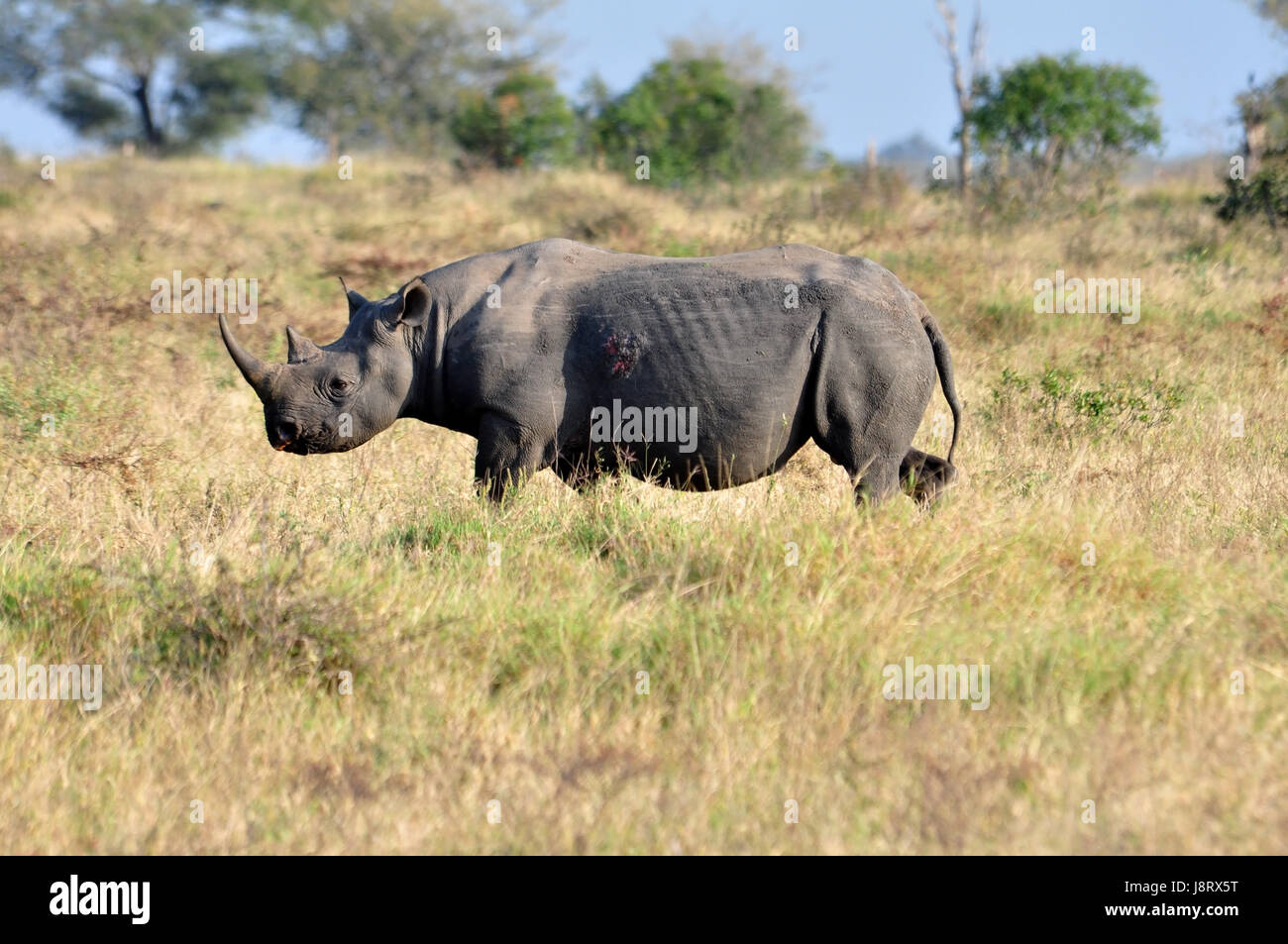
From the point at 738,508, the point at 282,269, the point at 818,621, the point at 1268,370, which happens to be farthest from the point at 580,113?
the point at 818,621

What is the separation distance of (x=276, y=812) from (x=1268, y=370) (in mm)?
8684

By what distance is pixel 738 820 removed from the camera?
171 inches

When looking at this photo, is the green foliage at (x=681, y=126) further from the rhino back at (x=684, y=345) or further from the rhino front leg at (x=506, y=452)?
the rhino front leg at (x=506, y=452)

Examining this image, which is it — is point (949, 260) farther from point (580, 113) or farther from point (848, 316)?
point (580, 113)

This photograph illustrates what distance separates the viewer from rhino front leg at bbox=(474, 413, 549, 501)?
689cm

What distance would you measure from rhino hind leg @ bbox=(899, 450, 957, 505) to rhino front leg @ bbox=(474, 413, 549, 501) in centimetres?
186

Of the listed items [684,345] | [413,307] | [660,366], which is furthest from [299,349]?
[684,345]

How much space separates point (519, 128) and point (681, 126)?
9.99ft

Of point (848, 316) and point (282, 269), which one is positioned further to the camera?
point (282, 269)

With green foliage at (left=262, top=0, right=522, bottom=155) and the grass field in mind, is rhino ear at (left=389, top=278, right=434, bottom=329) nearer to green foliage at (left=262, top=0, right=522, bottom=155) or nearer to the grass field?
the grass field

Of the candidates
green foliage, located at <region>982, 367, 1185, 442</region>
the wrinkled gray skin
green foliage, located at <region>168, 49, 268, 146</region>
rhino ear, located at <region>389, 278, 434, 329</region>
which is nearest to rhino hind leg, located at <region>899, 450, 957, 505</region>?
the wrinkled gray skin

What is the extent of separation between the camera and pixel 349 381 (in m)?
7.14

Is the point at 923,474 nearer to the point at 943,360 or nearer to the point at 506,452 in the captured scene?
the point at 943,360
